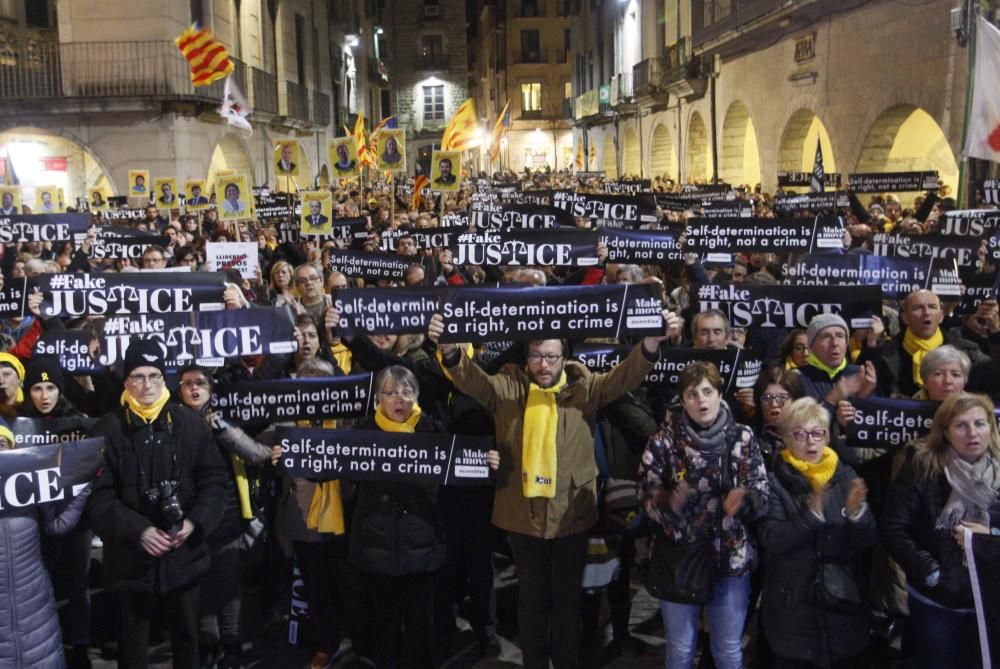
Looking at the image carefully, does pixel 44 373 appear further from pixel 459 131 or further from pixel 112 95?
pixel 112 95

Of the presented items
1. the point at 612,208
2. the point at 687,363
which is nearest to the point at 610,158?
the point at 612,208

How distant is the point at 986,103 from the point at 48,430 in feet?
31.0

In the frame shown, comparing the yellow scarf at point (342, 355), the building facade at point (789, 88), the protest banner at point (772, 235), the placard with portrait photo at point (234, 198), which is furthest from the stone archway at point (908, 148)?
the yellow scarf at point (342, 355)

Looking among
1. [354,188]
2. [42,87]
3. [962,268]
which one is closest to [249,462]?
[962,268]

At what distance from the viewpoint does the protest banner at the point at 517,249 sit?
744 centimetres

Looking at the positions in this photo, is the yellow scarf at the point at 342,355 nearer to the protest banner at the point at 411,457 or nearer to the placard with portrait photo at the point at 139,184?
the protest banner at the point at 411,457

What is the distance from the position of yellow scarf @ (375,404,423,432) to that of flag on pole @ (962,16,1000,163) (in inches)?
302

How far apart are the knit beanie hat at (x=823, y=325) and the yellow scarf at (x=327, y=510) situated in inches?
114

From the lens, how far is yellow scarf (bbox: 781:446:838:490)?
4.67m

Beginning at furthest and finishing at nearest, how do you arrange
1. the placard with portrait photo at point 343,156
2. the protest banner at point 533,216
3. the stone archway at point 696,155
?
the stone archway at point 696,155 < the placard with portrait photo at point 343,156 < the protest banner at point 533,216

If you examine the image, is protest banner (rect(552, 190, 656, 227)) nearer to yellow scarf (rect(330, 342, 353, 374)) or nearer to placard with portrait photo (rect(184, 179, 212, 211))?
yellow scarf (rect(330, 342, 353, 374))

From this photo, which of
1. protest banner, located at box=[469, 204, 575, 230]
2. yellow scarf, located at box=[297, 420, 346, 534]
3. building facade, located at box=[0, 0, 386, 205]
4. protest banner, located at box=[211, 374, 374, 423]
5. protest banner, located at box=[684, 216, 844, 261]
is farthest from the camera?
building facade, located at box=[0, 0, 386, 205]

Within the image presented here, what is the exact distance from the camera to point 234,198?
14312mm

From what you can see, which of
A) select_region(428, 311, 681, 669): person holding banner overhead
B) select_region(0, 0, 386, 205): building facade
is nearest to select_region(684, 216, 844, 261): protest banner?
select_region(428, 311, 681, 669): person holding banner overhead
